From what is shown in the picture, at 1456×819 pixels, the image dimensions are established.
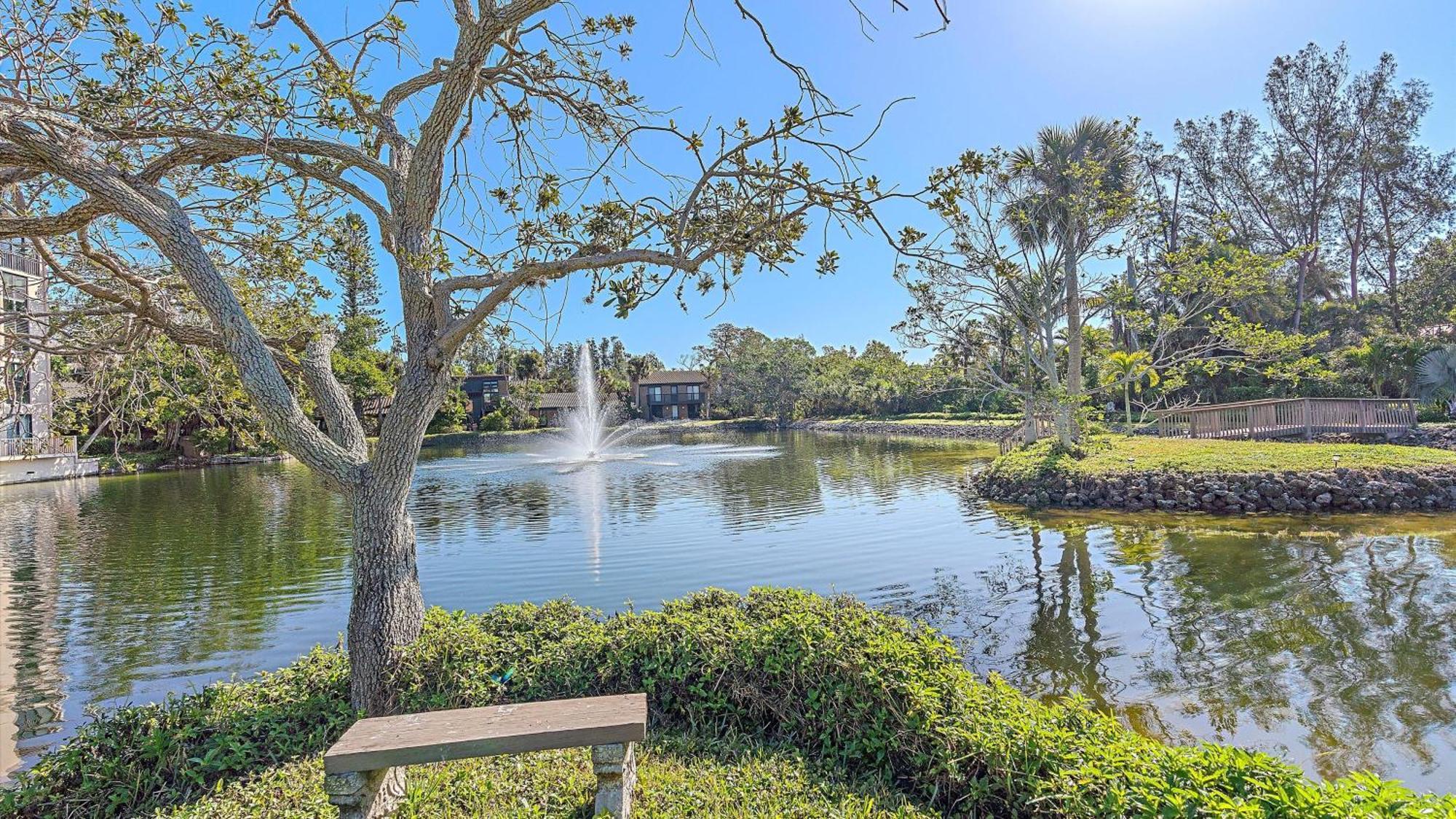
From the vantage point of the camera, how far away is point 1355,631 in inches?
279

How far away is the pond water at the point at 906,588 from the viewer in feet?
19.0

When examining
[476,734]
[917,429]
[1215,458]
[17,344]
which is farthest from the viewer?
[917,429]

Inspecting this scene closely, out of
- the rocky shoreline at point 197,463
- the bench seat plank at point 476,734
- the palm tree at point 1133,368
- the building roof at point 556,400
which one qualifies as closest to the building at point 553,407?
the building roof at point 556,400

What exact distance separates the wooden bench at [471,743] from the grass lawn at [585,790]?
0.76ft

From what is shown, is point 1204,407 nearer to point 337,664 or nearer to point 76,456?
Result: point 337,664

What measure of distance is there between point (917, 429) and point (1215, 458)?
27125 mm

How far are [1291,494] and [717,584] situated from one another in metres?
11.6

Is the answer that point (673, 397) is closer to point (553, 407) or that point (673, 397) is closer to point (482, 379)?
point (553, 407)

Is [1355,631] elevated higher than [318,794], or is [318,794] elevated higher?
[318,794]

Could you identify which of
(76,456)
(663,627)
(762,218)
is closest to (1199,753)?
(663,627)

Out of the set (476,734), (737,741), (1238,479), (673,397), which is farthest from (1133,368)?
(673,397)

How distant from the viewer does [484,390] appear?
67688 millimetres

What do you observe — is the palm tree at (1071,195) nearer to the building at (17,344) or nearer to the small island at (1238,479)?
the small island at (1238,479)

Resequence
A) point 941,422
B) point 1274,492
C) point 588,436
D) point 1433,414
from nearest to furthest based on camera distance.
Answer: point 1274,492 → point 1433,414 → point 588,436 → point 941,422
